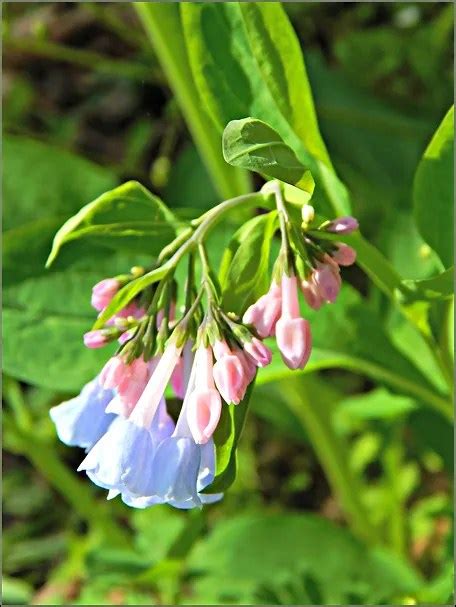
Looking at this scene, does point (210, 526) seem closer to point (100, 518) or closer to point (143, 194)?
point (100, 518)

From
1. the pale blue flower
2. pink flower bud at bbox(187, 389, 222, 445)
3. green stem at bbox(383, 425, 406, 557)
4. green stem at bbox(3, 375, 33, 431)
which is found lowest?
green stem at bbox(383, 425, 406, 557)

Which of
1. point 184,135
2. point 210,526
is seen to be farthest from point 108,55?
point 210,526

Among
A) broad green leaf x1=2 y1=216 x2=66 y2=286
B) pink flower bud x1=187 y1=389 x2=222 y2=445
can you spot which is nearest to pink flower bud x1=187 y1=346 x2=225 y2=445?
pink flower bud x1=187 y1=389 x2=222 y2=445

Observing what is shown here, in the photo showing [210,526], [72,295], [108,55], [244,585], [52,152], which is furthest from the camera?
[108,55]

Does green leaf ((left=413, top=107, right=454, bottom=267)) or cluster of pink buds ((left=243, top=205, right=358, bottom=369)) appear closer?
cluster of pink buds ((left=243, top=205, right=358, bottom=369))

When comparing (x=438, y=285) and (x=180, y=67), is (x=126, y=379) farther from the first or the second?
(x=180, y=67)

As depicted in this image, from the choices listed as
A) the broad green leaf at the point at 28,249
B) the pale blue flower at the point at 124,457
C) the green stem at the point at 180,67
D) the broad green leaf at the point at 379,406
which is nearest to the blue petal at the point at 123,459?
the pale blue flower at the point at 124,457

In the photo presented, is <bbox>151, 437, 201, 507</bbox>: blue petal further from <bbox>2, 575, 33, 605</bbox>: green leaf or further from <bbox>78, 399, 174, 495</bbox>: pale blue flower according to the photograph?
<bbox>2, 575, 33, 605</bbox>: green leaf
